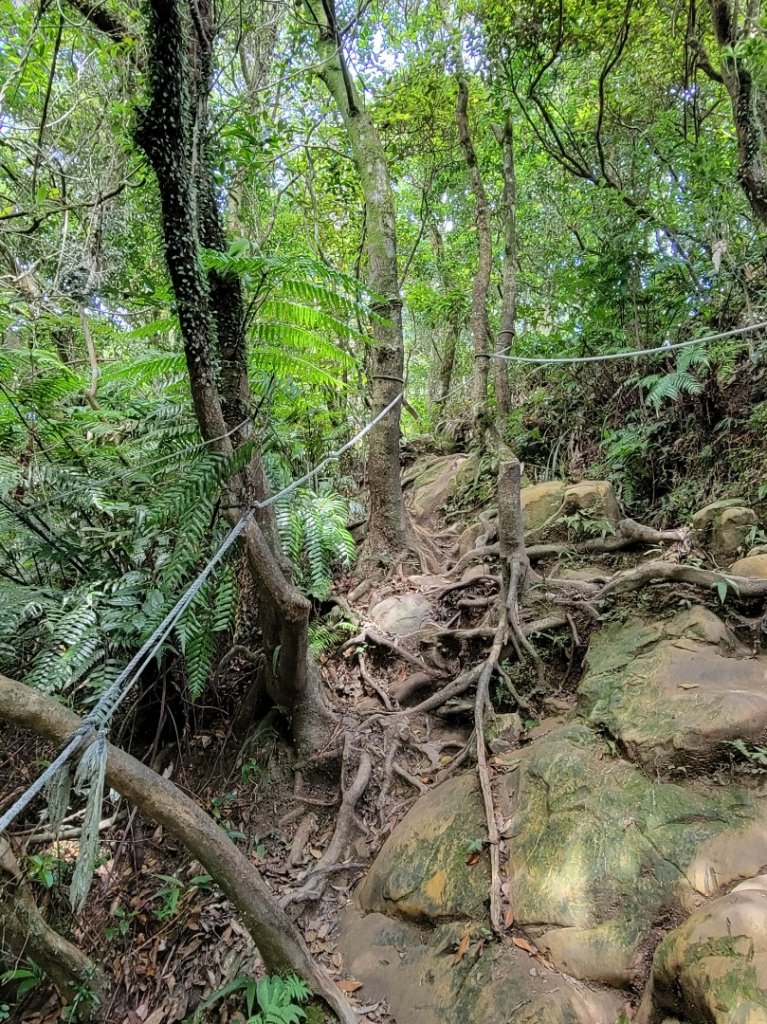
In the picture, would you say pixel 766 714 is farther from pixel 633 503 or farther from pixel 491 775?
pixel 633 503

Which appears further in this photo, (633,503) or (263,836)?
(633,503)

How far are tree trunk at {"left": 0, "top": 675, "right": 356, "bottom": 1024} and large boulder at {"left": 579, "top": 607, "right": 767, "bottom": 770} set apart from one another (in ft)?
6.09

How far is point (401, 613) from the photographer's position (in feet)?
15.7

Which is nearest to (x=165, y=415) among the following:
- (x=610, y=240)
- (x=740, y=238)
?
(x=610, y=240)

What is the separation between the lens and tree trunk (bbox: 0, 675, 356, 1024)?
6.57ft

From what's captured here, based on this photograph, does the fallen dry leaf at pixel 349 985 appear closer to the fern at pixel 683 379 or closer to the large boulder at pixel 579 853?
the large boulder at pixel 579 853

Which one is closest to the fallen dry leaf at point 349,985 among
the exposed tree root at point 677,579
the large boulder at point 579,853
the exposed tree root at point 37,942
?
the large boulder at point 579,853

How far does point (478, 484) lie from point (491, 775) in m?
4.09

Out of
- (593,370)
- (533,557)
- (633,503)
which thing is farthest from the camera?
(593,370)

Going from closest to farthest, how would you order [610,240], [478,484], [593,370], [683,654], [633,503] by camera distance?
[683,654], [633,503], [610,240], [593,370], [478,484]

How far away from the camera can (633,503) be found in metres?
5.07

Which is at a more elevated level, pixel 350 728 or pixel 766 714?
pixel 766 714

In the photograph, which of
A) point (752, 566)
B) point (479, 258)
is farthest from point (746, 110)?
point (752, 566)

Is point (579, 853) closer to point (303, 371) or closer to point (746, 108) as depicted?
point (303, 371)
